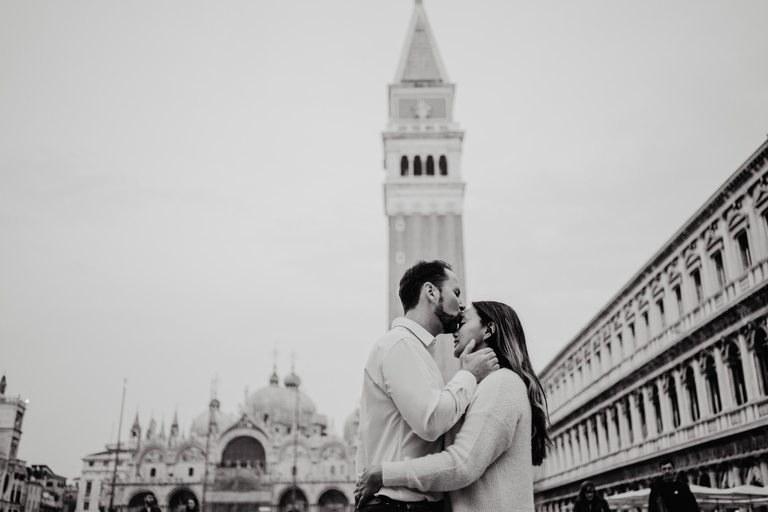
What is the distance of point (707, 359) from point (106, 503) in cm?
5082

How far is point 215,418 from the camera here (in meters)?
66.9

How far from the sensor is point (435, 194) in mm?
47625

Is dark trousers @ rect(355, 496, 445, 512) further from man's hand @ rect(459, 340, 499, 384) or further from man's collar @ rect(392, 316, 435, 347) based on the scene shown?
man's collar @ rect(392, 316, 435, 347)

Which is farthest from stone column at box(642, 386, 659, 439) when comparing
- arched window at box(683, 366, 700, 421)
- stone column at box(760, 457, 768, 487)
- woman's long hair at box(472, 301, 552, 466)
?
woman's long hair at box(472, 301, 552, 466)

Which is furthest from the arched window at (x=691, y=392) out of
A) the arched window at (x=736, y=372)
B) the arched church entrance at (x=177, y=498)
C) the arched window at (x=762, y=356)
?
the arched church entrance at (x=177, y=498)

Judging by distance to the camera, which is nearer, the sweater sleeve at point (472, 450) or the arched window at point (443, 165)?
the sweater sleeve at point (472, 450)

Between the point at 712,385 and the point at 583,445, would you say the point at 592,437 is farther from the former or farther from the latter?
the point at 712,385

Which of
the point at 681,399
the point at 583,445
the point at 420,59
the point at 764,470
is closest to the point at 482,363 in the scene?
the point at 764,470

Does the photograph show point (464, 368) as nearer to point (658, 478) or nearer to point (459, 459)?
point (459, 459)

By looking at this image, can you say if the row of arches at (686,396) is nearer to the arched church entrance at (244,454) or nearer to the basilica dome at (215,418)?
the arched church entrance at (244,454)

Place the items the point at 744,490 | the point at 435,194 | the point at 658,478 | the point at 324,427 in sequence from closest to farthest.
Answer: the point at 658,478 → the point at 744,490 → the point at 435,194 → the point at 324,427

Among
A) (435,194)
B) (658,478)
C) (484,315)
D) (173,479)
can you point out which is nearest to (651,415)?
(658,478)

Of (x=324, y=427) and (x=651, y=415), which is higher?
(x=324, y=427)

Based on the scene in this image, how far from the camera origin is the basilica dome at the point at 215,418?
67312 mm
